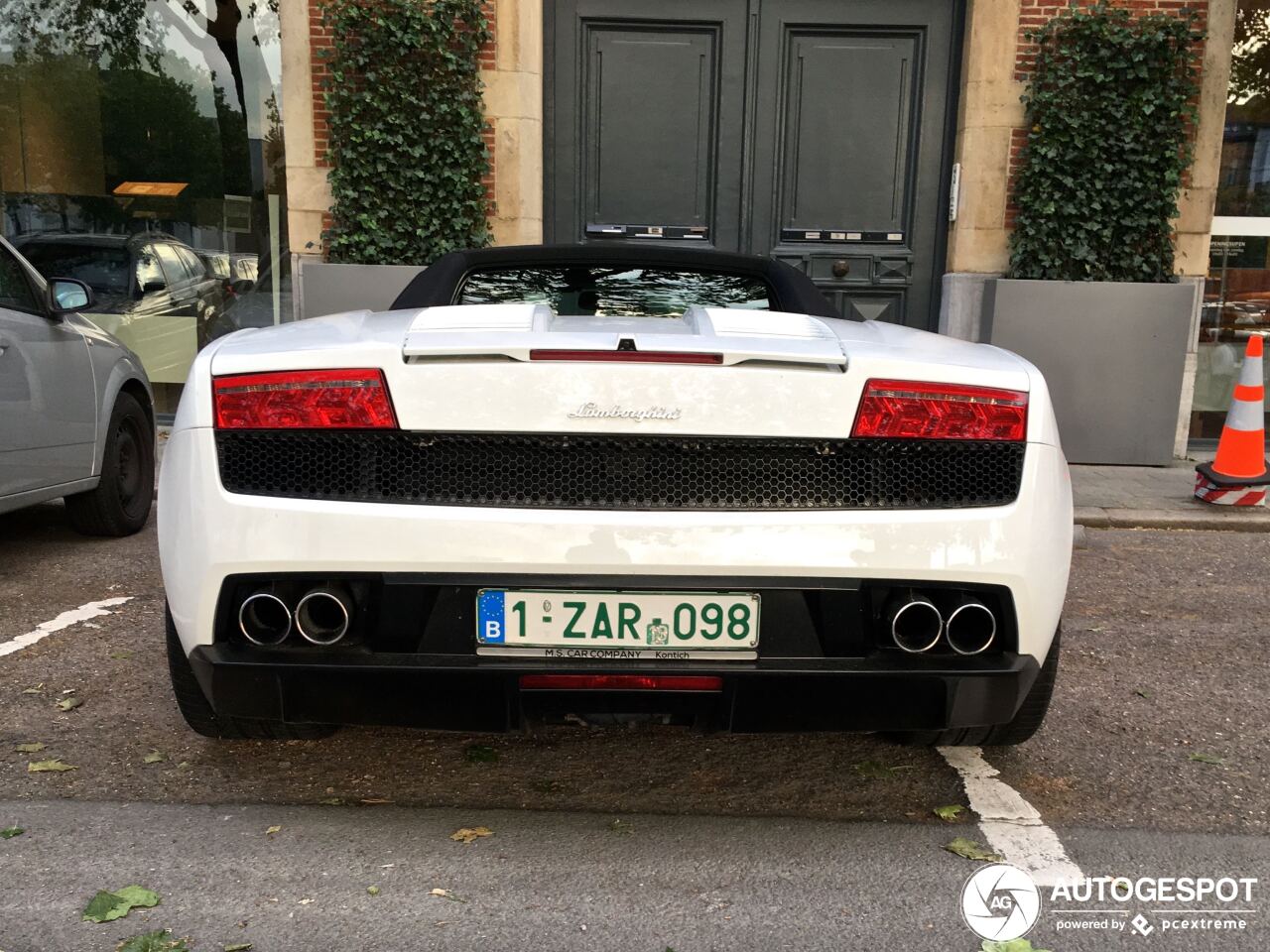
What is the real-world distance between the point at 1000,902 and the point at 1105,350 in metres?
6.66

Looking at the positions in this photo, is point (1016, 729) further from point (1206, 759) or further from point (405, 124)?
point (405, 124)

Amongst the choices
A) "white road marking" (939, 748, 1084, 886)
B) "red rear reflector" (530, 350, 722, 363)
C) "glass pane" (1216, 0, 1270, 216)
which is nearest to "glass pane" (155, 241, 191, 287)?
"red rear reflector" (530, 350, 722, 363)

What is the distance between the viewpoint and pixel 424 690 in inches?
87.0

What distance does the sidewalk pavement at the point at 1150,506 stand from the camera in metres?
6.40

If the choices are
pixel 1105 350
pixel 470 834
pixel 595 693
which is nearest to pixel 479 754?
pixel 470 834

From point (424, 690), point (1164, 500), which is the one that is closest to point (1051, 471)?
point (424, 690)

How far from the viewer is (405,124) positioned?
7938mm

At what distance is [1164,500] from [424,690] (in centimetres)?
604

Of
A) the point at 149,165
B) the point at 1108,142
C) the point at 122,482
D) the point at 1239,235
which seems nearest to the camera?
the point at 122,482

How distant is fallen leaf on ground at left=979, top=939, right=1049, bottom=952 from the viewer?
2059 millimetres

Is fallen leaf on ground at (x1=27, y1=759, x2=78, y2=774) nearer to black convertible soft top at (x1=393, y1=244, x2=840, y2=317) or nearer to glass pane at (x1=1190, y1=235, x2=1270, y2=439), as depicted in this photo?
black convertible soft top at (x1=393, y1=244, x2=840, y2=317)

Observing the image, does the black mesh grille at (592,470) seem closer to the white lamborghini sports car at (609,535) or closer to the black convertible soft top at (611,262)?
the white lamborghini sports car at (609,535)

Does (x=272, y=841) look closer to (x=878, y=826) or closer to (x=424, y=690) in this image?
(x=424, y=690)

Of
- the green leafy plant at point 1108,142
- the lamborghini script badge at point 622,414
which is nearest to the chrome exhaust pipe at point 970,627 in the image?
the lamborghini script badge at point 622,414
